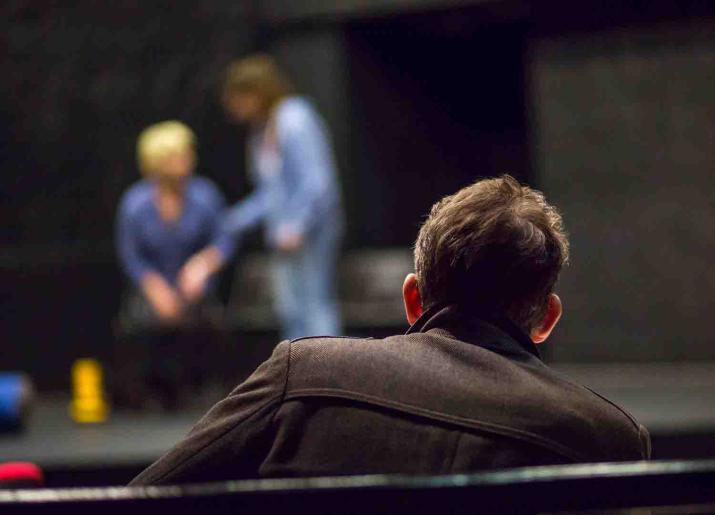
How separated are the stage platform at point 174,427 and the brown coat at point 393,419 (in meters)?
3.65

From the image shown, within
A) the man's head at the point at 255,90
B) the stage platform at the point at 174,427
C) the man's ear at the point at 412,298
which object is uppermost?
the man's head at the point at 255,90

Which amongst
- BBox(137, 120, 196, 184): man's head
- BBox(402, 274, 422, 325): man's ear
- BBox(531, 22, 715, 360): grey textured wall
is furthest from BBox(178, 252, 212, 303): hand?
BBox(402, 274, 422, 325): man's ear

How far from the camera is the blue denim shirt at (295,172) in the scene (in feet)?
20.7

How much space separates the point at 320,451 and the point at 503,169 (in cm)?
847

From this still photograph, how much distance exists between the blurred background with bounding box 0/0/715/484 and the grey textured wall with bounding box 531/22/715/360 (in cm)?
1

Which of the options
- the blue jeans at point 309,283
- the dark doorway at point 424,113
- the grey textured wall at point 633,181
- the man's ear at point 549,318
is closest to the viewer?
the man's ear at point 549,318

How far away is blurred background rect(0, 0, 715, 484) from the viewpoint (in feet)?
27.3

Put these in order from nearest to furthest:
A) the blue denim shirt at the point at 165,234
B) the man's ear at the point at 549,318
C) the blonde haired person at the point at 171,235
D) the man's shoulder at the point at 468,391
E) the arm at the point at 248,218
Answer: the man's shoulder at the point at 468,391
the man's ear at the point at 549,318
the arm at the point at 248,218
the blonde haired person at the point at 171,235
the blue denim shirt at the point at 165,234

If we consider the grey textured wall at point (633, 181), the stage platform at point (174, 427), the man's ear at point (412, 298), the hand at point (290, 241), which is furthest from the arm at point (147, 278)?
the man's ear at point (412, 298)

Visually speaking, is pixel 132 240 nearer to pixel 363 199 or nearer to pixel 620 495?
pixel 363 199

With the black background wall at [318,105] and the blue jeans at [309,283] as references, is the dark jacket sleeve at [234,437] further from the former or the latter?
the black background wall at [318,105]

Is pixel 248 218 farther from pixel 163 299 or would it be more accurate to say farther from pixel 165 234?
pixel 163 299

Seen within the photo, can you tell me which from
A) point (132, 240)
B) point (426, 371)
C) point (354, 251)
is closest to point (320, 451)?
point (426, 371)

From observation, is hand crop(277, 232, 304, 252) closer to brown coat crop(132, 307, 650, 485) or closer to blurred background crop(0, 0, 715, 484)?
blurred background crop(0, 0, 715, 484)
